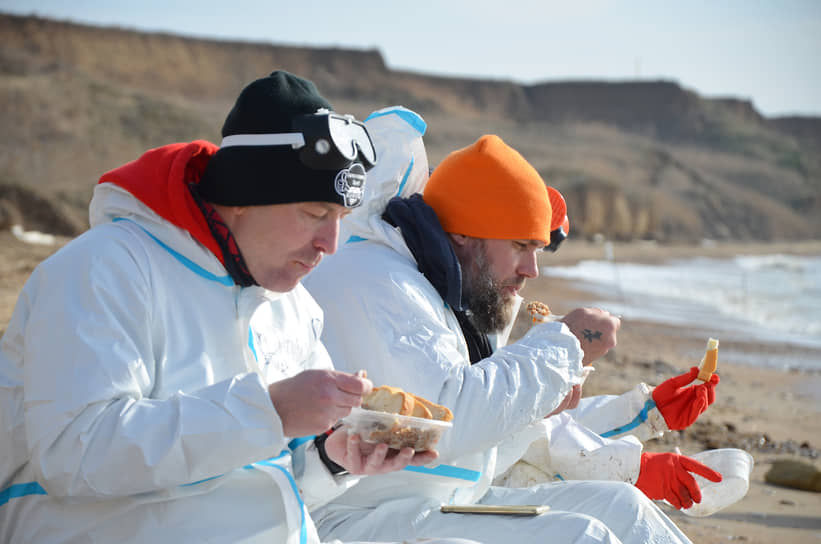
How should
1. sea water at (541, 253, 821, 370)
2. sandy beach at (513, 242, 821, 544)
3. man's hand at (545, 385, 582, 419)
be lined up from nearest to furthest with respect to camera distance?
man's hand at (545, 385, 582, 419) < sandy beach at (513, 242, 821, 544) < sea water at (541, 253, 821, 370)

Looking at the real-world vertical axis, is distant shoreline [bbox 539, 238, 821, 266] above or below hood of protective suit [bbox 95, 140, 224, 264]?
below

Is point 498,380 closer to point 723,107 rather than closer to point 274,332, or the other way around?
point 274,332

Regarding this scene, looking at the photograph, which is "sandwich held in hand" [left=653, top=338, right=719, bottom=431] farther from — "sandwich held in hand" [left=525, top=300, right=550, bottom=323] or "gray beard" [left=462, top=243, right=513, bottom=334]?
"gray beard" [left=462, top=243, right=513, bottom=334]

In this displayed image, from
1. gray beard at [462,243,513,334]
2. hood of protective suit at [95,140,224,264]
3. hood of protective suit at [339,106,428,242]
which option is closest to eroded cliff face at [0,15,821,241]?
hood of protective suit at [339,106,428,242]

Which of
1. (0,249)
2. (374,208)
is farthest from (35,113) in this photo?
(374,208)

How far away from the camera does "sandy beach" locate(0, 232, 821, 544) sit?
4910 millimetres

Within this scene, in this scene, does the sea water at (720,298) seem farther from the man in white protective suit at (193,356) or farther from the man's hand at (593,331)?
the man in white protective suit at (193,356)

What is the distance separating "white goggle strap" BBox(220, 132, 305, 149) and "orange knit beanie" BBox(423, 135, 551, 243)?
1.34 meters

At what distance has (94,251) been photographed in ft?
6.55

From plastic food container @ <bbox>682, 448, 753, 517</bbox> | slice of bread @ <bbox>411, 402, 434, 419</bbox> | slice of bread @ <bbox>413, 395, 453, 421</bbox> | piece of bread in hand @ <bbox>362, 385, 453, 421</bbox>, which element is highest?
piece of bread in hand @ <bbox>362, 385, 453, 421</bbox>

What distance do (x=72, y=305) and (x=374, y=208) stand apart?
5.67 ft

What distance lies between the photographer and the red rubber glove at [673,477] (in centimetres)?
347

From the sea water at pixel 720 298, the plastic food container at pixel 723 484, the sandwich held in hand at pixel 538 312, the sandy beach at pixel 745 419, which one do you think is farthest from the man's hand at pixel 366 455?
the sea water at pixel 720 298

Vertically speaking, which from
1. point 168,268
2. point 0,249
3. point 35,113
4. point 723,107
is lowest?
Result: point 723,107
